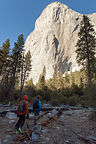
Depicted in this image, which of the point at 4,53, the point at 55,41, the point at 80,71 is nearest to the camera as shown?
the point at 80,71

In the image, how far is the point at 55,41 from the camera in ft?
270

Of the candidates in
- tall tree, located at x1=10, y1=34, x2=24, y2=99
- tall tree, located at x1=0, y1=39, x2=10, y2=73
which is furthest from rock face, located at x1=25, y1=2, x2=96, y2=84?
tall tree, located at x1=0, y1=39, x2=10, y2=73

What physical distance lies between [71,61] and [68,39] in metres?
22.7

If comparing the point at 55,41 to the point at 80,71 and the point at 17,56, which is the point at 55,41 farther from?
the point at 80,71

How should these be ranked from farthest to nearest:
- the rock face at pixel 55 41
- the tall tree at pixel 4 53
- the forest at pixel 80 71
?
the rock face at pixel 55 41 < the tall tree at pixel 4 53 < the forest at pixel 80 71

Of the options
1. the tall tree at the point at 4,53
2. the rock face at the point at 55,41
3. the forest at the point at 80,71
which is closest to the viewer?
the forest at the point at 80,71

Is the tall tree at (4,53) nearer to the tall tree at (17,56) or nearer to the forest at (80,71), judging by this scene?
the forest at (80,71)

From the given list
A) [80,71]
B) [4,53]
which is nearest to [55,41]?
[4,53]

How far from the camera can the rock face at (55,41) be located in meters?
77.8

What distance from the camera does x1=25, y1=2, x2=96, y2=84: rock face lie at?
77750 millimetres

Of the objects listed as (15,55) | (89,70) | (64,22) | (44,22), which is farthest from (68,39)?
(89,70)

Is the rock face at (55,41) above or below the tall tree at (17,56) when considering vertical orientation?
above

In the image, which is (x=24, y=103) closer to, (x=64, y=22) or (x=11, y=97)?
(x=11, y=97)

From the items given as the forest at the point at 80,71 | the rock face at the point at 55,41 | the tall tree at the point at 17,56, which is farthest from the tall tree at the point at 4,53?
the rock face at the point at 55,41
